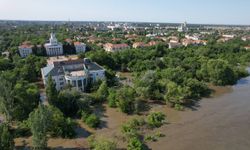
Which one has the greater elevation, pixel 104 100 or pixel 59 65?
pixel 59 65

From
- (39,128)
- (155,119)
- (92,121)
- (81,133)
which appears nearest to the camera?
(39,128)

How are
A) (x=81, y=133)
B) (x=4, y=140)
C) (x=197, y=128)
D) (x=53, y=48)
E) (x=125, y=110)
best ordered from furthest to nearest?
(x=53, y=48), (x=125, y=110), (x=197, y=128), (x=81, y=133), (x=4, y=140)

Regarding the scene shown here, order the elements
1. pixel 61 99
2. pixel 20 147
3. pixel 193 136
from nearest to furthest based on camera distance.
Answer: pixel 20 147, pixel 193 136, pixel 61 99

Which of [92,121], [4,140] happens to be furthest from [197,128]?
[4,140]

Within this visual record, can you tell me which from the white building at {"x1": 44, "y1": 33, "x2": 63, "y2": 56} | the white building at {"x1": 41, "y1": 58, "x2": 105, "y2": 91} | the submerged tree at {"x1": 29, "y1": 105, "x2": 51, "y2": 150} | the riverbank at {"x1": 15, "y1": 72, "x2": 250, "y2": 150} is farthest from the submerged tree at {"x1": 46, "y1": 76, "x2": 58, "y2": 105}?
the white building at {"x1": 44, "y1": 33, "x2": 63, "y2": 56}

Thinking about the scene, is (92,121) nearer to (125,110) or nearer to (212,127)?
(125,110)

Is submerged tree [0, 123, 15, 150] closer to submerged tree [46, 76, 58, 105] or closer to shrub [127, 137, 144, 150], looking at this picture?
shrub [127, 137, 144, 150]

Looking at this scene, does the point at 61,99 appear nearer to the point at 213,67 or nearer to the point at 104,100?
the point at 104,100

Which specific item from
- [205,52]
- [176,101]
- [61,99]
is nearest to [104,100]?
[61,99]
